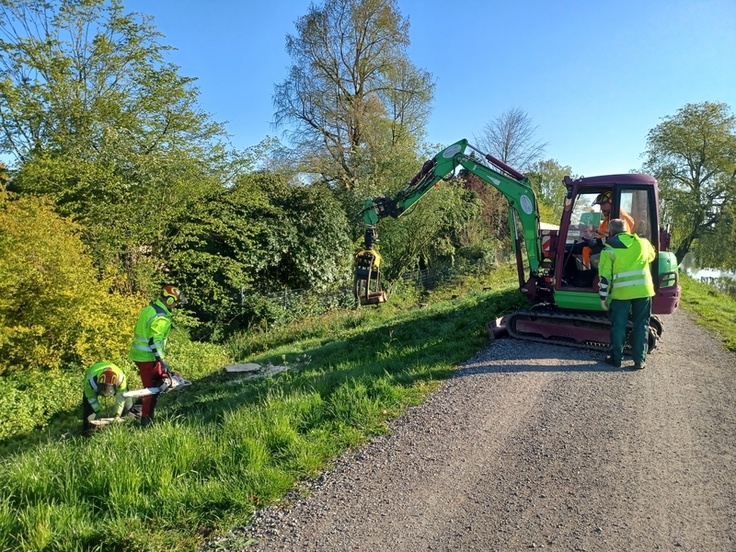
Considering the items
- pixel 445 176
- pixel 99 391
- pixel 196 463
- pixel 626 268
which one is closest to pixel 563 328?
pixel 626 268

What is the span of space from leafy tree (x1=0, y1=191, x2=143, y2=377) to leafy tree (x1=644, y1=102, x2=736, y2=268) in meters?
32.5

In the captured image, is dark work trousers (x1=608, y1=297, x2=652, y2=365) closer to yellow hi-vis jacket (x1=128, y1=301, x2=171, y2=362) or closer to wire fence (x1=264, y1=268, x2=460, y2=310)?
yellow hi-vis jacket (x1=128, y1=301, x2=171, y2=362)

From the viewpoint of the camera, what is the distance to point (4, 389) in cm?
753

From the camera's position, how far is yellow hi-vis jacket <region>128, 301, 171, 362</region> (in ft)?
21.6

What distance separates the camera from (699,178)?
31141 mm

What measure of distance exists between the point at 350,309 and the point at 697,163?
28794mm

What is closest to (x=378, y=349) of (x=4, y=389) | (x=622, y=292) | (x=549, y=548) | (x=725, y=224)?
(x=622, y=292)

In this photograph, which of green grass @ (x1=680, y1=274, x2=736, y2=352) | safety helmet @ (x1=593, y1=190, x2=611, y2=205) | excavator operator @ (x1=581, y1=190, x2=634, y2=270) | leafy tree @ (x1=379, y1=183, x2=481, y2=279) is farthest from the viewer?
leafy tree @ (x1=379, y1=183, x2=481, y2=279)

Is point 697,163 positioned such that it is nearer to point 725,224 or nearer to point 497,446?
point 725,224

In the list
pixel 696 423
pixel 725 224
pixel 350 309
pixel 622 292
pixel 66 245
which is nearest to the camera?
pixel 696 423

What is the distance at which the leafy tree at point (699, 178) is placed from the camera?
2973cm

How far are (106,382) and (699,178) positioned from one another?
37.1 metres

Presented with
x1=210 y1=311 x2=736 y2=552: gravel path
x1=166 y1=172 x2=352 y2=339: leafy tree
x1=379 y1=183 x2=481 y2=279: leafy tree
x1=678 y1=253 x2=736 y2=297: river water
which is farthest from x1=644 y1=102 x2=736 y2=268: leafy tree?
x1=210 y1=311 x2=736 y2=552: gravel path

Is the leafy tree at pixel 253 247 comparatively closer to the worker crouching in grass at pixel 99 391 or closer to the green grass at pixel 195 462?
the worker crouching in grass at pixel 99 391
